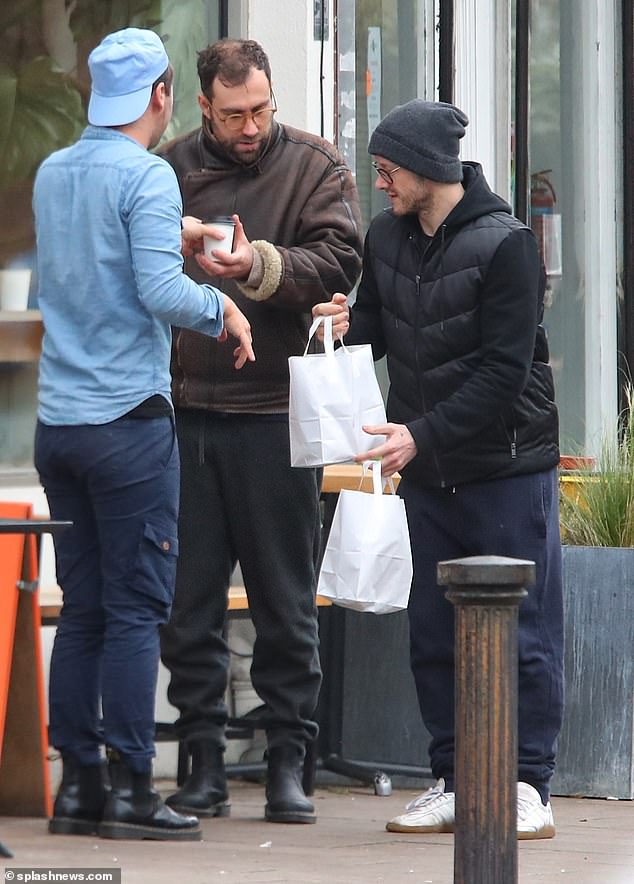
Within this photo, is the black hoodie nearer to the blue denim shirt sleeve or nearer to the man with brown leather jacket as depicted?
the man with brown leather jacket

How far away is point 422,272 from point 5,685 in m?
1.62

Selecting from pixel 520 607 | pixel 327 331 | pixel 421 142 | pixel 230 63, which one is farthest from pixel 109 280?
pixel 520 607

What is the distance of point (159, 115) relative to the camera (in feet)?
16.3

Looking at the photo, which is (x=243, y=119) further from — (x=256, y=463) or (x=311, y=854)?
(x=311, y=854)

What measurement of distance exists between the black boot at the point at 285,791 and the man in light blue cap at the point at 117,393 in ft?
1.88

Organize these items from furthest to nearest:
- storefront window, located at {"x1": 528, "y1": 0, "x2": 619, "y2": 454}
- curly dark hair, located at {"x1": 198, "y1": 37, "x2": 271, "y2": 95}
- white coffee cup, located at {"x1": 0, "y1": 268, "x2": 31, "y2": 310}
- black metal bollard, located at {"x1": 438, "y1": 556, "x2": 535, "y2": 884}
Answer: storefront window, located at {"x1": 528, "y1": 0, "x2": 619, "y2": 454}, white coffee cup, located at {"x1": 0, "y1": 268, "x2": 31, "y2": 310}, curly dark hair, located at {"x1": 198, "y1": 37, "x2": 271, "y2": 95}, black metal bollard, located at {"x1": 438, "y1": 556, "x2": 535, "y2": 884}

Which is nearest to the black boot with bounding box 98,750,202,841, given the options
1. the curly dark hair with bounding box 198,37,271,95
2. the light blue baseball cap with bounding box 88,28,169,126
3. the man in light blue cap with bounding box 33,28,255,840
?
the man in light blue cap with bounding box 33,28,255,840

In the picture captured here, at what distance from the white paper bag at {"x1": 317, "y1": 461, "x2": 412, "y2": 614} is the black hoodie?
8.6 inches

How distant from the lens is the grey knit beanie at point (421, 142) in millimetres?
5164

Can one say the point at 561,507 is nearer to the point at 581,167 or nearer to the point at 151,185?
the point at 151,185

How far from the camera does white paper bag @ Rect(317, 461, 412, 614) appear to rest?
505cm

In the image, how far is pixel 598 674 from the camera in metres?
6.47

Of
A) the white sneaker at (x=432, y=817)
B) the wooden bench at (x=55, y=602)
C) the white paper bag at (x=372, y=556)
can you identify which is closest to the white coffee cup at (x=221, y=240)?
the white paper bag at (x=372, y=556)

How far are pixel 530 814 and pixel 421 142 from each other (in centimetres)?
188
